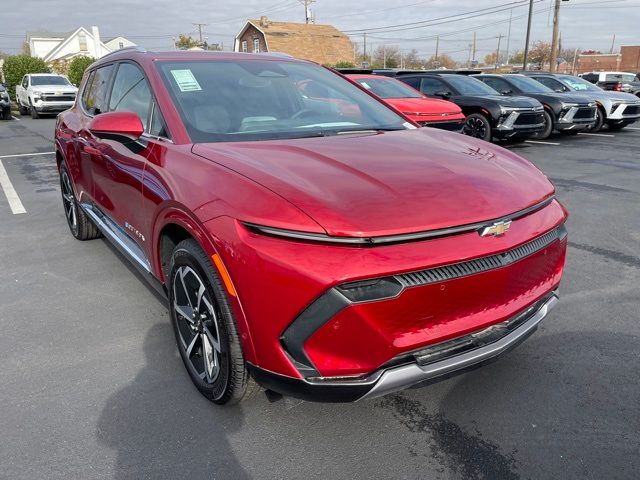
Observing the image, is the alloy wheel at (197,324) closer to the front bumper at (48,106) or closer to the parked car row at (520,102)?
the parked car row at (520,102)

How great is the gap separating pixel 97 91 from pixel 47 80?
2072 cm

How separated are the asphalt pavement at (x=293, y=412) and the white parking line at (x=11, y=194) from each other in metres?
3.03

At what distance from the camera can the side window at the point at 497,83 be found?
43.3 feet

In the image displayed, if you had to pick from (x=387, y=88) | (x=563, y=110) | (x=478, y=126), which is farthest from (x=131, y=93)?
(x=563, y=110)

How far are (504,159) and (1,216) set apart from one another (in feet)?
19.7

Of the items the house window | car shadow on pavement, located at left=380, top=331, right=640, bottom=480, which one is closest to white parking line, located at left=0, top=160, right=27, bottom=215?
car shadow on pavement, located at left=380, top=331, right=640, bottom=480

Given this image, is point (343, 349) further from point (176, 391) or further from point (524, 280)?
point (176, 391)

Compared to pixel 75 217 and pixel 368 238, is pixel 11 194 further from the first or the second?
pixel 368 238

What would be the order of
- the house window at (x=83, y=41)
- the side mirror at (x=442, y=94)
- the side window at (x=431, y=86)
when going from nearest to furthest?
the side mirror at (x=442, y=94), the side window at (x=431, y=86), the house window at (x=83, y=41)

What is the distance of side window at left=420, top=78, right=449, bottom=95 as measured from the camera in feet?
38.8

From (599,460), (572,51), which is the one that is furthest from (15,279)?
(572,51)

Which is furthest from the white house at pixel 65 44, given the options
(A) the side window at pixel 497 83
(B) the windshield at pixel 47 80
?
(A) the side window at pixel 497 83

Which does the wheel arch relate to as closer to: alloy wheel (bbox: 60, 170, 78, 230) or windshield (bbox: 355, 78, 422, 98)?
alloy wheel (bbox: 60, 170, 78, 230)

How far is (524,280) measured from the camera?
2221 mm
